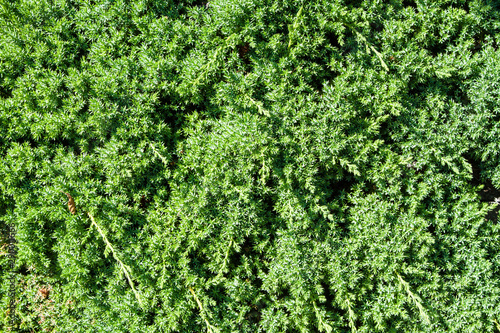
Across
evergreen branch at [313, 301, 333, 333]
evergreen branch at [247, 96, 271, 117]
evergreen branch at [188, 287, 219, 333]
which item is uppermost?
evergreen branch at [247, 96, 271, 117]

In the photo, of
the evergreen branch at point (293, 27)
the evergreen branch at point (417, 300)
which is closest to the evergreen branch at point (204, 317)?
the evergreen branch at point (417, 300)

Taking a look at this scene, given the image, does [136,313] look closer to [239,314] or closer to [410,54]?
[239,314]

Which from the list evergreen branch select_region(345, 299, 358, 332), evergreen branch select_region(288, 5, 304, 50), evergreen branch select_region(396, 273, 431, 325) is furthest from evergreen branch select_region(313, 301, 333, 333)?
evergreen branch select_region(288, 5, 304, 50)

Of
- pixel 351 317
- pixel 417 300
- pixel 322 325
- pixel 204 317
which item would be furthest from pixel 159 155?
pixel 417 300

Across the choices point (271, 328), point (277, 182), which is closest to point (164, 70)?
point (277, 182)

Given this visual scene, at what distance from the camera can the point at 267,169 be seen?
327 centimetres

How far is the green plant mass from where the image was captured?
3.34 metres

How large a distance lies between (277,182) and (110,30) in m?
2.33

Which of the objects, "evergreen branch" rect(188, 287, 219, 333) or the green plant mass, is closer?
"evergreen branch" rect(188, 287, 219, 333)

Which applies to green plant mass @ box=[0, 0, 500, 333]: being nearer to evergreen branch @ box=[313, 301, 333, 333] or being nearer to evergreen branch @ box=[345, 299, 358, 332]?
evergreen branch @ box=[345, 299, 358, 332]

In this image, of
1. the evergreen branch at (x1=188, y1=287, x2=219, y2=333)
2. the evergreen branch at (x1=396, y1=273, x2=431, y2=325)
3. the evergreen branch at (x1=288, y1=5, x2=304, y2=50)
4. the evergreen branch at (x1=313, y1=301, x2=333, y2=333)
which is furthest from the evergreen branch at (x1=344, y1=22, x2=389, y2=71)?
the evergreen branch at (x1=188, y1=287, x2=219, y2=333)

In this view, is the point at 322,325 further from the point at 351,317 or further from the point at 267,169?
the point at 267,169

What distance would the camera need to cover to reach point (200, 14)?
3572mm

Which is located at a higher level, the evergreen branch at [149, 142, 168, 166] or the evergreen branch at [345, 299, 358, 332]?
the evergreen branch at [149, 142, 168, 166]
